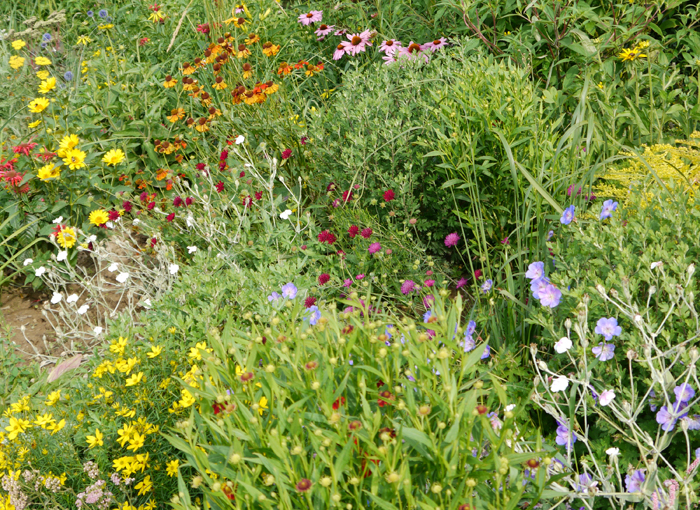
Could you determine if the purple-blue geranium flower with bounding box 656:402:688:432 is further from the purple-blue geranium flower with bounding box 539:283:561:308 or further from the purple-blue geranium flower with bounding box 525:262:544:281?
the purple-blue geranium flower with bounding box 525:262:544:281

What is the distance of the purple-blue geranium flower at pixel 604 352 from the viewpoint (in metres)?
1.74

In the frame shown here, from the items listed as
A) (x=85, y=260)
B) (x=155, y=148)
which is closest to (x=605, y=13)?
(x=155, y=148)

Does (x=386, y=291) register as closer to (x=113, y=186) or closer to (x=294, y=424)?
(x=294, y=424)

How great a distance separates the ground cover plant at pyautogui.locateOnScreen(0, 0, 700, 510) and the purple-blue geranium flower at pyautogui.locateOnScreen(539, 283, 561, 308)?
15mm

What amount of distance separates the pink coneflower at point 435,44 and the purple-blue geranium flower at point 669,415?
8.31ft

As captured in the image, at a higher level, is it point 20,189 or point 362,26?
point 362,26

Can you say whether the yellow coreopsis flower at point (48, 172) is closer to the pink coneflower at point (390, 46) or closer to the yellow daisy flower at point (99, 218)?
the yellow daisy flower at point (99, 218)

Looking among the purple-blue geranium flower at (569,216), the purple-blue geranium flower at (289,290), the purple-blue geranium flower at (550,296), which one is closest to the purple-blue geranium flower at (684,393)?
the purple-blue geranium flower at (550,296)

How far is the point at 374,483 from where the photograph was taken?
Answer: 1.20 m

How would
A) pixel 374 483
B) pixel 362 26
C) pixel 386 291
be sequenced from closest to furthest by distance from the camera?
pixel 374 483
pixel 386 291
pixel 362 26

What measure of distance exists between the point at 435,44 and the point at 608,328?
236 cm

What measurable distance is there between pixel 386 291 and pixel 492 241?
0.60m

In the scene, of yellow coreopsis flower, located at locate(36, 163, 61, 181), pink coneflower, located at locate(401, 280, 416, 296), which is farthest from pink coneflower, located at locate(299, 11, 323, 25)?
pink coneflower, located at locate(401, 280, 416, 296)

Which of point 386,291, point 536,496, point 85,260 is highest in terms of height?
point 536,496
